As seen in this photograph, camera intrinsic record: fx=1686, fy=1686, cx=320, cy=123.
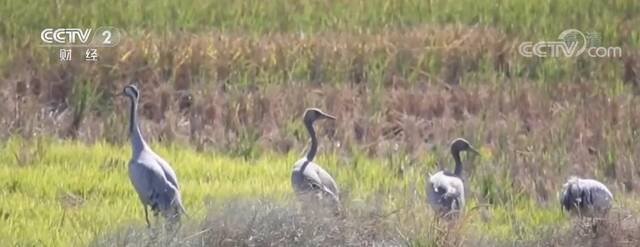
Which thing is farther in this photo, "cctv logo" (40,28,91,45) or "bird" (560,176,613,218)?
"cctv logo" (40,28,91,45)

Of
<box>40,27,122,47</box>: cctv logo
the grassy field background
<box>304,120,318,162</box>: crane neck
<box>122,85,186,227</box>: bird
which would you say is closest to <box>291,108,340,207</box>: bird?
<box>304,120,318,162</box>: crane neck

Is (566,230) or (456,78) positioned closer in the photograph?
(566,230)

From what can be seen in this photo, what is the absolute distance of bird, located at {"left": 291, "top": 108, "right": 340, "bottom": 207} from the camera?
9.25m

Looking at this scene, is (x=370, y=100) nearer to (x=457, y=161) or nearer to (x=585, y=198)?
(x=457, y=161)

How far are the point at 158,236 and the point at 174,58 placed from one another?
7.40 ft

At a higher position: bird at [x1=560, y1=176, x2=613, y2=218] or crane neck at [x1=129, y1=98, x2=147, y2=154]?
crane neck at [x1=129, y1=98, x2=147, y2=154]

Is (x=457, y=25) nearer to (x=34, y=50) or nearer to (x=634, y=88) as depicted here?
(x=634, y=88)

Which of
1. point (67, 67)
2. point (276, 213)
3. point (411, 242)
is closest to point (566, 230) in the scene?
point (411, 242)

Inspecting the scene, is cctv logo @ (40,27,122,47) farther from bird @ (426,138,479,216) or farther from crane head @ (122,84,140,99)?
bird @ (426,138,479,216)

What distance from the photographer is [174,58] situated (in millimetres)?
10688

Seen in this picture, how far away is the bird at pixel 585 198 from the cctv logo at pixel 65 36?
3035 millimetres

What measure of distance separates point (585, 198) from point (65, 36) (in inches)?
130

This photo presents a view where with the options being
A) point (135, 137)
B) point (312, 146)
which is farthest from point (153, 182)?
point (312, 146)

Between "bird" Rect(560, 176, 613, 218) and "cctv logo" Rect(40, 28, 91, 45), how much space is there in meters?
3.03
